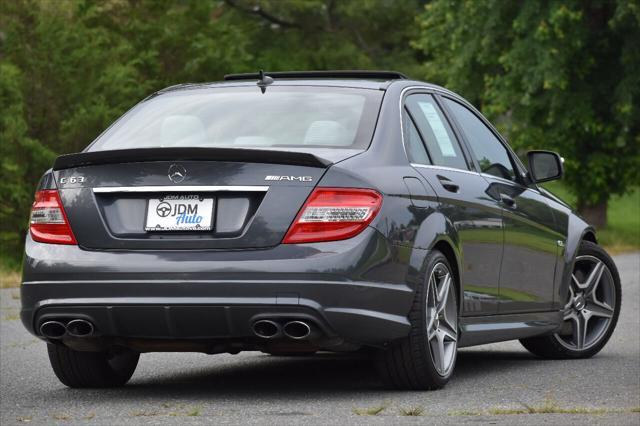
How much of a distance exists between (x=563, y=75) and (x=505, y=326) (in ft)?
71.1

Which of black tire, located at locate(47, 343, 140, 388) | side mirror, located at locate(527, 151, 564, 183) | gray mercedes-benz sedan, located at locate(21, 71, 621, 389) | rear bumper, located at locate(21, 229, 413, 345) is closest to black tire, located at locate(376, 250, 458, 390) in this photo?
gray mercedes-benz sedan, located at locate(21, 71, 621, 389)

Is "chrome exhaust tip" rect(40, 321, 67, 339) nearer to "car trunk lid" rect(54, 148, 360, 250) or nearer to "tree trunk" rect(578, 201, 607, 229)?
"car trunk lid" rect(54, 148, 360, 250)

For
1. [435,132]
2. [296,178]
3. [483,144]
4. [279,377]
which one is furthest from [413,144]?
[279,377]

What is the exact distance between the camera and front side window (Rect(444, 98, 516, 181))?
8531 millimetres

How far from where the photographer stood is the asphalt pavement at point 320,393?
6.51 m

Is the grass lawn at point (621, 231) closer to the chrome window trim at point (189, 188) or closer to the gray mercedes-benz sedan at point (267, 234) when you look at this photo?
the gray mercedes-benz sedan at point (267, 234)

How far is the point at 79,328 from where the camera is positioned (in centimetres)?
703

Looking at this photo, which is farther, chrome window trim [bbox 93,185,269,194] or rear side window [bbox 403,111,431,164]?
rear side window [bbox 403,111,431,164]

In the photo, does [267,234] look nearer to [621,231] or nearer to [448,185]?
[448,185]

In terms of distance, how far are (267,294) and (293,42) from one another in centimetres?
4428

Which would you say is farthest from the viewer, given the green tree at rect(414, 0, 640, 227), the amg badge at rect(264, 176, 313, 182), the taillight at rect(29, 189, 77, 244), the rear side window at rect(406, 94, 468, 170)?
the green tree at rect(414, 0, 640, 227)

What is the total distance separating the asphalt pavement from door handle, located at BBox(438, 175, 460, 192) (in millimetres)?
994

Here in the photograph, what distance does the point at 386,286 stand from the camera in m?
6.92

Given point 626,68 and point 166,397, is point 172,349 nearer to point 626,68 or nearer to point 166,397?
point 166,397
